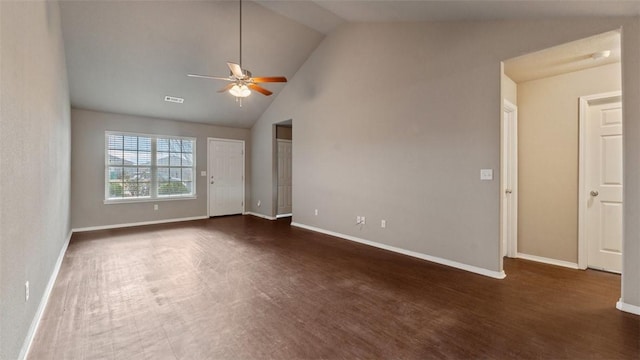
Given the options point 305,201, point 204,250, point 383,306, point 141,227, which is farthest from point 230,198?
point 383,306

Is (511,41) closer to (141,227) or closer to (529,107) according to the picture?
(529,107)

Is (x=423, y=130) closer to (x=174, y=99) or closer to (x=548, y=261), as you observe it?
(x=548, y=261)

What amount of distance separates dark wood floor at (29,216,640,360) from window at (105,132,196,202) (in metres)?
2.54

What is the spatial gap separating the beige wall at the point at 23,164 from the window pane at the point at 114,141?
3.67 metres

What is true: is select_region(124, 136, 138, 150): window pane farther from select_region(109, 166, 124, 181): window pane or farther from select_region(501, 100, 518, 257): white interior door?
select_region(501, 100, 518, 257): white interior door

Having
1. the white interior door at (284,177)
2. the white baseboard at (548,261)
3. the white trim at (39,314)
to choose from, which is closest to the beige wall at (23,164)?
the white trim at (39,314)

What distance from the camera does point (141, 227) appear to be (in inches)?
238

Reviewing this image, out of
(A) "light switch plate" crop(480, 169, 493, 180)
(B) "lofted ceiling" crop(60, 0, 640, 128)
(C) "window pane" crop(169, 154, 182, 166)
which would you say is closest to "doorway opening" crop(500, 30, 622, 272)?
(A) "light switch plate" crop(480, 169, 493, 180)

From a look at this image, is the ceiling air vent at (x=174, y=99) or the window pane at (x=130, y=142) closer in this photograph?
the ceiling air vent at (x=174, y=99)

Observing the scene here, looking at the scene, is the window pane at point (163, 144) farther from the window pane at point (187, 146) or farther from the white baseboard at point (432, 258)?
the white baseboard at point (432, 258)

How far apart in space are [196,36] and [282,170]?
11.9ft

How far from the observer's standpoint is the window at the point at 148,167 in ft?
19.9

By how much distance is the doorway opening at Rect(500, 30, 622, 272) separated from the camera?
3.25 metres

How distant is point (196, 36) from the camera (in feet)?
15.0
